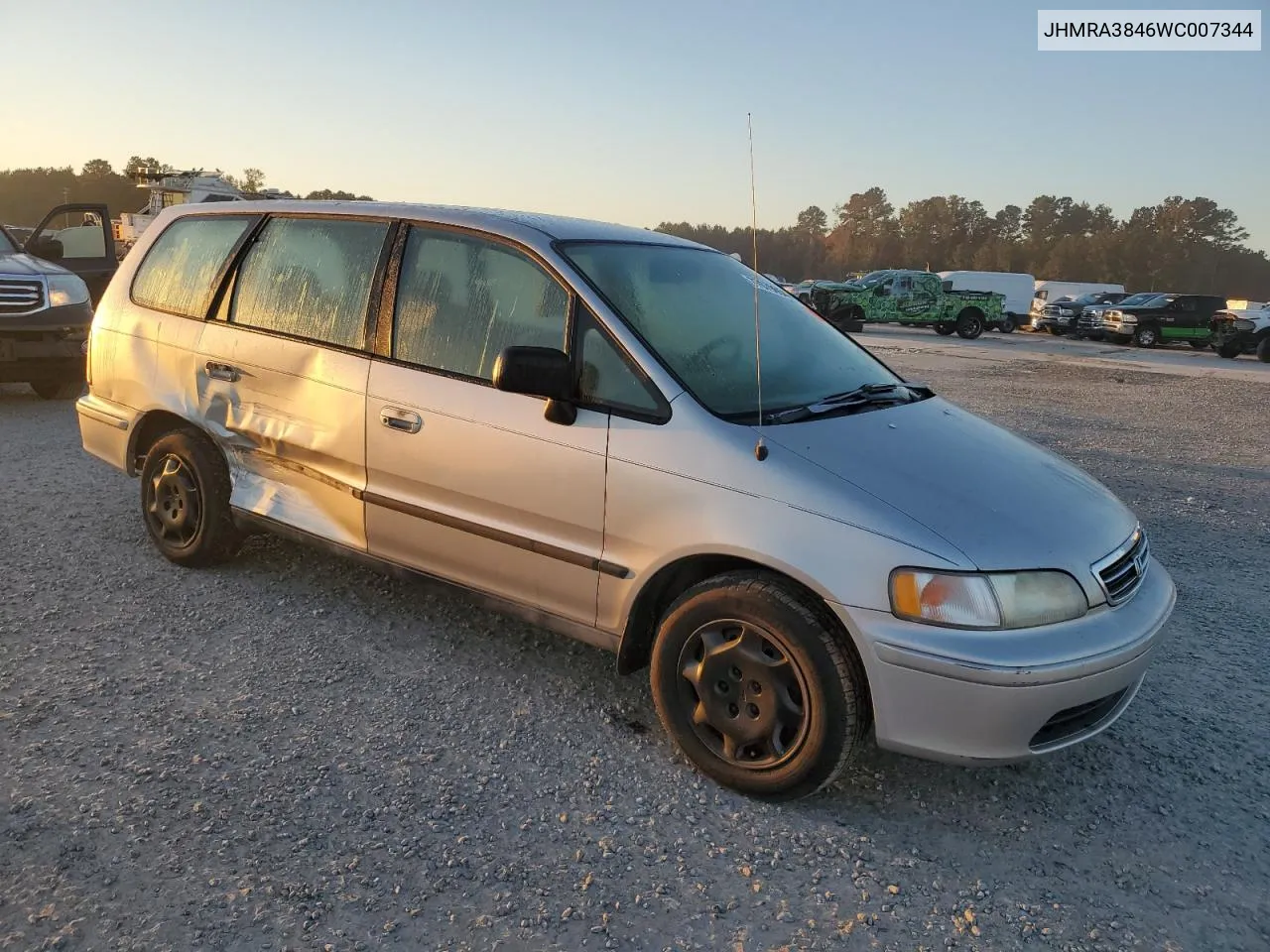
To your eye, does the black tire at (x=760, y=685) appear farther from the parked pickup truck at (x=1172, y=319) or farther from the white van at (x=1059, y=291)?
the white van at (x=1059, y=291)

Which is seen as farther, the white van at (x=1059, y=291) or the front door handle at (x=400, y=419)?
the white van at (x=1059, y=291)

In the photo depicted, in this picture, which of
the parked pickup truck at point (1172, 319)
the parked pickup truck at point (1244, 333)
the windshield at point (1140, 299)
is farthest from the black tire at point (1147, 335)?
the parked pickup truck at point (1244, 333)

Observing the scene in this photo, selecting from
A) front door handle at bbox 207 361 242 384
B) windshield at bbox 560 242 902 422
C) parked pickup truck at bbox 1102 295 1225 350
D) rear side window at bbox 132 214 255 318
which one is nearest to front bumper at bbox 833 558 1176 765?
windshield at bbox 560 242 902 422

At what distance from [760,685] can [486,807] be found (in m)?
0.86

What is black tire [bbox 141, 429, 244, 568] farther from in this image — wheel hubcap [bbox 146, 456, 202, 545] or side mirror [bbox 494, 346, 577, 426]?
side mirror [bbox 494, 346, 577, 426]

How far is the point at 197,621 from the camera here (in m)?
3.77

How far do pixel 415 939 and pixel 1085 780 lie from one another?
2.12 meters

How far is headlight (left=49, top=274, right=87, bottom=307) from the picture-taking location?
8.26 m

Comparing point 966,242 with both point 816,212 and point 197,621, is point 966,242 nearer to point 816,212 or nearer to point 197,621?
point 816,212

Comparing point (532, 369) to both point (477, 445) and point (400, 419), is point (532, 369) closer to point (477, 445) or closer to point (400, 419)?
point (477, 445)

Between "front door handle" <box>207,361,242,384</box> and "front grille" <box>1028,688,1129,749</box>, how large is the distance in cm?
332

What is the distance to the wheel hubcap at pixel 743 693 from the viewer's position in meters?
2.63

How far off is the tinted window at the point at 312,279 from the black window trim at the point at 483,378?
0.33 ft

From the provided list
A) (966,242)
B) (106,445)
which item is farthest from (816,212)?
(106,445)
